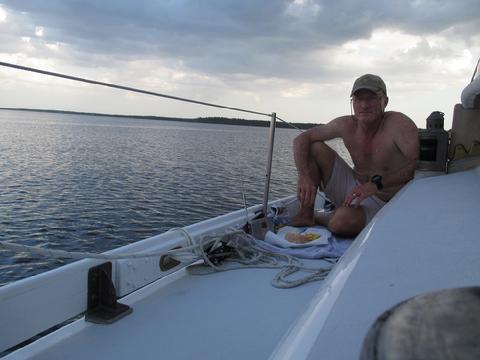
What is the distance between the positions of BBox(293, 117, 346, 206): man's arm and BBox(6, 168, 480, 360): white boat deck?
0.98m

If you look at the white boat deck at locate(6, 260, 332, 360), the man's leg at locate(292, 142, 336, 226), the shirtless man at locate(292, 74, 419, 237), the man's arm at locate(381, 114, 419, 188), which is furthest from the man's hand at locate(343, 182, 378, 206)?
the white boat deck at locate(6, 260, 332, 360)

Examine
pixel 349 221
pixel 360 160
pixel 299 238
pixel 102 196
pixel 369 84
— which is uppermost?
pixel 369 84

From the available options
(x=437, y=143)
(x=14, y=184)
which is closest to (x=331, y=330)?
(x=437, y=143)

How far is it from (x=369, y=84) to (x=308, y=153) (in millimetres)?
704

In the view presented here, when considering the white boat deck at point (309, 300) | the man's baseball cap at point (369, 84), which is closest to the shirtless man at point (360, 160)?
the man's baseball cap at point (369, 84)

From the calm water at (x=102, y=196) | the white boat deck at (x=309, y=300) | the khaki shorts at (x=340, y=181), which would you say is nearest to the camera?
the white boat deck at (x=309, y=300)

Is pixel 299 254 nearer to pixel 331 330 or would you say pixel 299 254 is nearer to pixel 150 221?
pixel 331 330

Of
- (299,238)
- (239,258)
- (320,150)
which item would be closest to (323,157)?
(320,150)

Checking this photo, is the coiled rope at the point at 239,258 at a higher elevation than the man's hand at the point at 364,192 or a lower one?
lower

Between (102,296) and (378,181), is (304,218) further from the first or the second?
(102,296)

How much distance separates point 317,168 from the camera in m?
3.43

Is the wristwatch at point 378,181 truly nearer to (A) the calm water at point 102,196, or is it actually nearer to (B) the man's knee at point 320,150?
(B) the man's knee at point 320,150

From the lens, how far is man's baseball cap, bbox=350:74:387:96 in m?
2.97

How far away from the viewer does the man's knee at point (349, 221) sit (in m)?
2.96
